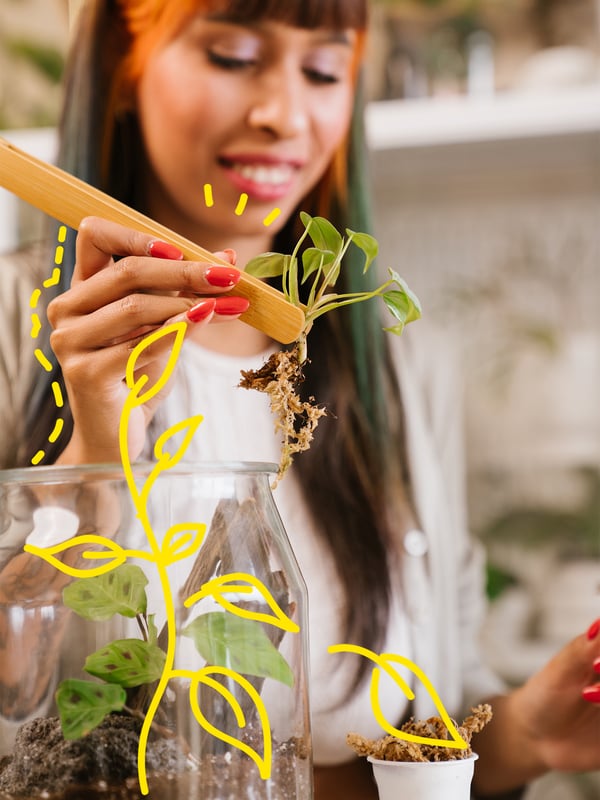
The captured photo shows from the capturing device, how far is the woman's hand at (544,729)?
0.75 meters

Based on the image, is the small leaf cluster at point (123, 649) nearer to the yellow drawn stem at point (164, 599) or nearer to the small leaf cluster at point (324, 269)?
the yellow drawn stem at point (164, 599)

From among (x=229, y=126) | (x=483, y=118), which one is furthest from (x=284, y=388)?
(x=483, y=118)

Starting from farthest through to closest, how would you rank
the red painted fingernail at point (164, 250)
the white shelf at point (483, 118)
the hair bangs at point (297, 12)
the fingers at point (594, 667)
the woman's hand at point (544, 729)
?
the white shelf at point (483, 118)
the hair bangs at point (297, 12)
the woman's hand at point (544, 729)
the fingers at point (594, 667)
the red painted fingernail at point (164, 250)

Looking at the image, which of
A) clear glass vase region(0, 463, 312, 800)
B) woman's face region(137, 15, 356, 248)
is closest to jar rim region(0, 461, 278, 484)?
clear glass vase region(0, 463, 312, 800)

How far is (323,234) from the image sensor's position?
46 centimetres

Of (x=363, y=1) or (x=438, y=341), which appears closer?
(x=363, y=1)

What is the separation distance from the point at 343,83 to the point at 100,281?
0.69 meters

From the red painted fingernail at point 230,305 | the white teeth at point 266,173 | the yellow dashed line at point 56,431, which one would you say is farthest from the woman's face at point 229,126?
the red painted fingernail at point 230,305

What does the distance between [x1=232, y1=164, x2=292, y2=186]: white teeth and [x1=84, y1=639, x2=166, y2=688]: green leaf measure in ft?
2.36

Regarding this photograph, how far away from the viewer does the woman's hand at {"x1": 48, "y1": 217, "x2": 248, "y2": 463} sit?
1.44 feet

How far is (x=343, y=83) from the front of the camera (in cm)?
109

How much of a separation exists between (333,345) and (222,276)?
0.59 m

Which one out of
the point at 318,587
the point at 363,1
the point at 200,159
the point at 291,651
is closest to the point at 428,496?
the point at 318,587

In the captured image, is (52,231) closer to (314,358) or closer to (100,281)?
(314,358)
